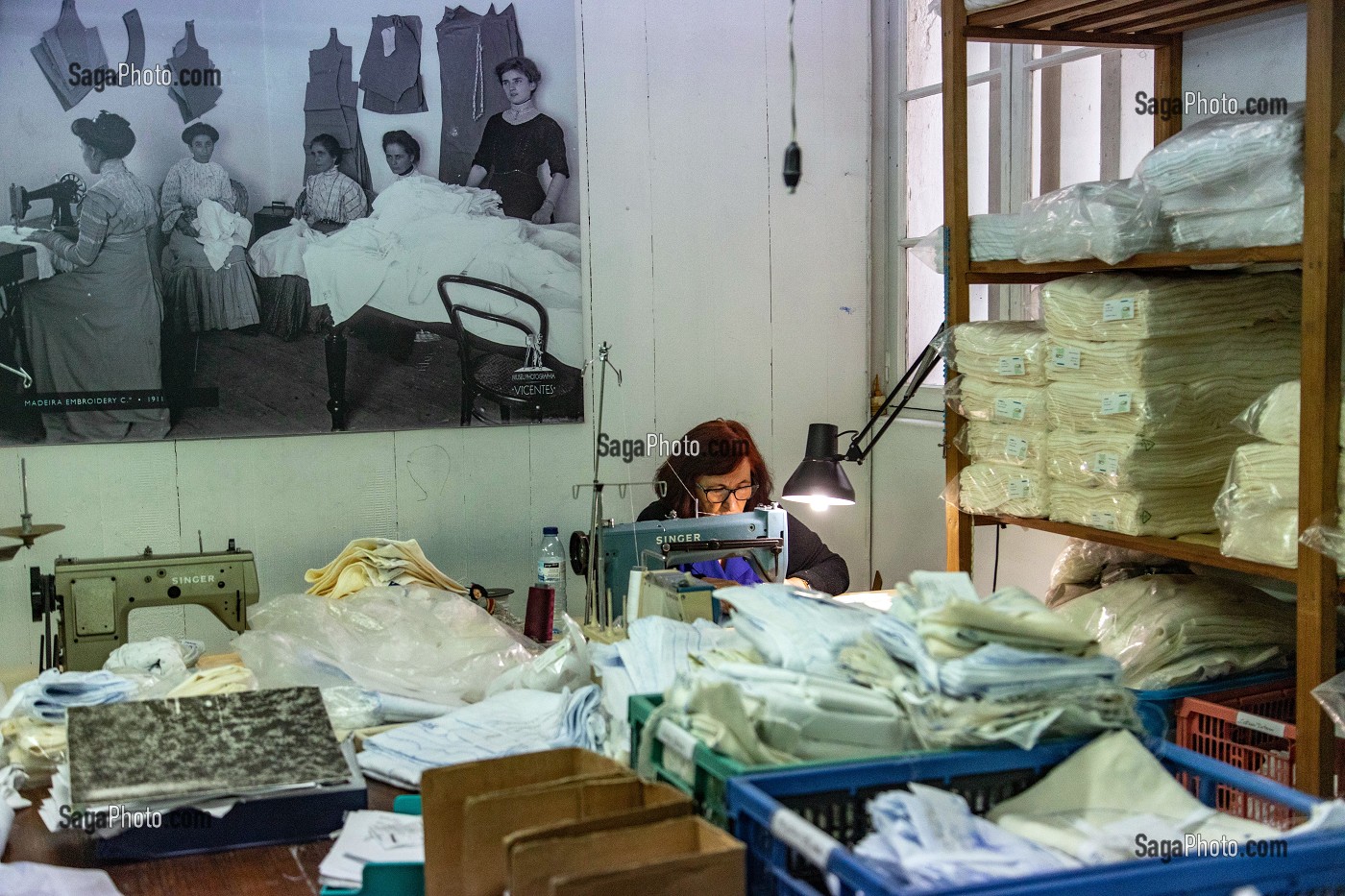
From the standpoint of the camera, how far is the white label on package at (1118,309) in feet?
7.39

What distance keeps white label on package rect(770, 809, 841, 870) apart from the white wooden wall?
9.75 feet

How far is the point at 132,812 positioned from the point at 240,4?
9.16 feet

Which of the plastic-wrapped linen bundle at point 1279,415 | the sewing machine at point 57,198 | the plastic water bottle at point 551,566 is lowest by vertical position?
the plastic water bottle at point 551,566


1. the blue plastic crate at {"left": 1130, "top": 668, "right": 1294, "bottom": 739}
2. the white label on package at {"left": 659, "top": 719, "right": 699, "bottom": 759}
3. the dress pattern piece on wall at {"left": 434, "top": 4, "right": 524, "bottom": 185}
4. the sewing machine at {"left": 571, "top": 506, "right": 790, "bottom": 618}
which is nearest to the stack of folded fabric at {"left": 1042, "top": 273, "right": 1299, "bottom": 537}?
the blue plastic crate at {"left": 1130, "top": 668, "right": 1294, "bottom": 739}

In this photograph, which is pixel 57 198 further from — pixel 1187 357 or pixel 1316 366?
pixel 1316 366

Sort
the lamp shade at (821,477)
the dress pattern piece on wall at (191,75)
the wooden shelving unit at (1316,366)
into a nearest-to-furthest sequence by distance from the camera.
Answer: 1. the wooden shelving unit at (1316,366)
2. the lamp shade at (821,477)
3. the dress pattern piece on wall at (191,75)

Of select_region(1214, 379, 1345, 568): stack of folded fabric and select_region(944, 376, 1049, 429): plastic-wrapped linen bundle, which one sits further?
select_region(944, 376, 1049, 429): plastic-wrapped linen bundle

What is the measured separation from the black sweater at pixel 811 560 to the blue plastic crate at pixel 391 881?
2453 millimetres

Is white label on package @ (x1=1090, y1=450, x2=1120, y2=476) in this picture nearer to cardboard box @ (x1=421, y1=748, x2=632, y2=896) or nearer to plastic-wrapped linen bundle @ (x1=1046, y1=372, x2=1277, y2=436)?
plastic-wrapped linen bundle @ (x1=1046, y1=372, x2=1277, y2=436)

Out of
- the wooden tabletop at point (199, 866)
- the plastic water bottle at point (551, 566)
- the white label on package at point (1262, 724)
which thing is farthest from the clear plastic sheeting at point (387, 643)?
the white label on package at point (1262, 724)

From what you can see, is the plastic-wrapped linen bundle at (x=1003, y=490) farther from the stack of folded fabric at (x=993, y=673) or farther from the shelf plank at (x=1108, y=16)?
the stack of folded fabric at (x=993, y=673)

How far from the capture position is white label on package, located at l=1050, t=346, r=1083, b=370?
7.81 ft

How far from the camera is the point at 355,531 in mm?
3945

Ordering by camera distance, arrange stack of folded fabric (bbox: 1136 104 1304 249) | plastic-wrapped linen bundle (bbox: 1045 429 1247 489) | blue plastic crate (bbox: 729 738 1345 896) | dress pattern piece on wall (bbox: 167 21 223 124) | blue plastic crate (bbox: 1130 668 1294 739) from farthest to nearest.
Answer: dress pattern piece on wall (bbox: 167 21 223 124) → plastic-wrapped linen bundle (bbox: 1045 429 1247 489) → blue plastic crate (bbox: 1130 668 1294 739) → stack of folded fabric (bbox: 1136 104 1304 249) → blue plastic crate (bbox: 729 738 1345 896)
